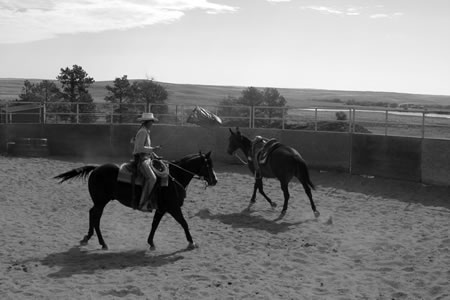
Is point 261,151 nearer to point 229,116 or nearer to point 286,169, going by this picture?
point 286,169

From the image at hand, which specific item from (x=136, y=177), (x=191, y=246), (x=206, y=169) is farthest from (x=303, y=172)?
(x=136, y=177)

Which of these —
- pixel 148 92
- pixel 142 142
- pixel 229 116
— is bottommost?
pixel 142 142

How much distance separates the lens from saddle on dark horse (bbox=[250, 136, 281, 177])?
38.6 feet

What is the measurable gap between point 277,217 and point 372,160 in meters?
4.87

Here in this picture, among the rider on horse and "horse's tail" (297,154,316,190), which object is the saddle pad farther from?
"horse's tail" (297,154,316,190)

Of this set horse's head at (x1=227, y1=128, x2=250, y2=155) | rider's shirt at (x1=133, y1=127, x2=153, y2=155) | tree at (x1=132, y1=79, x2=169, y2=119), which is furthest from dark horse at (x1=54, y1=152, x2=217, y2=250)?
tree at (x1=132, y1=79, x2=169, y2=119)

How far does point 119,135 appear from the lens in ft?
63.7

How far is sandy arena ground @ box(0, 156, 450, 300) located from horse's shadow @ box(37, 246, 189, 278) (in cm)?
1

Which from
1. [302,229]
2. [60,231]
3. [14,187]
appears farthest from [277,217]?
[14,187]

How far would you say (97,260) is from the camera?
7.64 metres

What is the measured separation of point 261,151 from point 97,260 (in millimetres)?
5352

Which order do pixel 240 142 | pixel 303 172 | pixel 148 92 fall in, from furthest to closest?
pixel 148 92
pixel 240 142
pixel 303 172

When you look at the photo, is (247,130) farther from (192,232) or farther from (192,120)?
(192,232)

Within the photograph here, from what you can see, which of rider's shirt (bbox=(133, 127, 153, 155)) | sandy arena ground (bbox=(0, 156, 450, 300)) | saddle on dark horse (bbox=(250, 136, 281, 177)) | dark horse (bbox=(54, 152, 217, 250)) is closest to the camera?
sandy arena ground (bbox=(0, 156, 450, 300))
